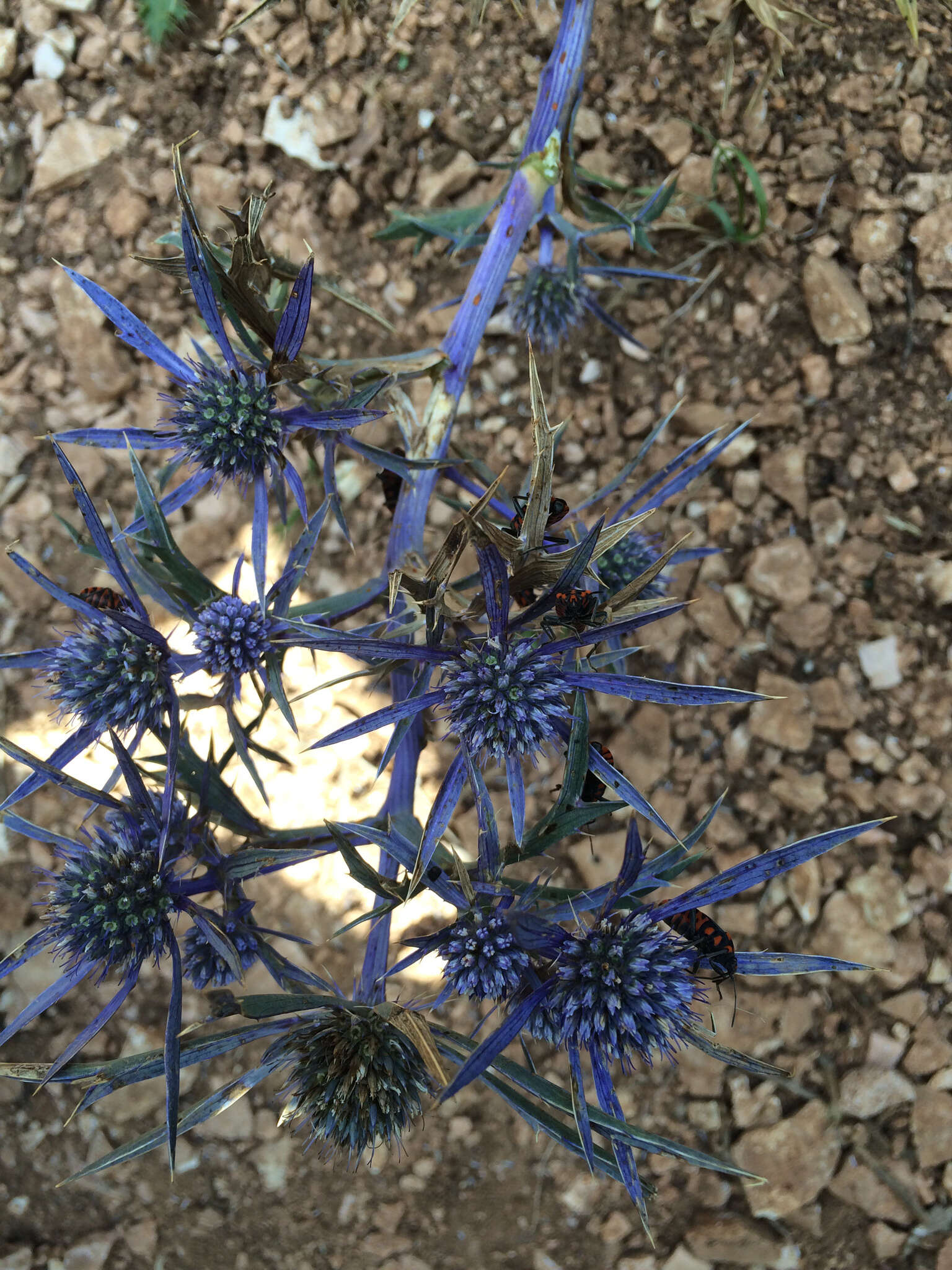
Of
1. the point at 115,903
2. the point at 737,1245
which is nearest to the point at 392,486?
the point at 115,903

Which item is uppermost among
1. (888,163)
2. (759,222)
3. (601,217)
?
(888,163)

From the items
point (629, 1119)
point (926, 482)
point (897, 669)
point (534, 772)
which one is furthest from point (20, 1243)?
point (926, 482)

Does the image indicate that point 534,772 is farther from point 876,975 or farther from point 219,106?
point 219,106

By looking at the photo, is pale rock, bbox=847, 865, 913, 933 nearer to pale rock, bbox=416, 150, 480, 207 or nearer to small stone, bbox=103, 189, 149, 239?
pale rock, bbox=416, 150, 480, 207

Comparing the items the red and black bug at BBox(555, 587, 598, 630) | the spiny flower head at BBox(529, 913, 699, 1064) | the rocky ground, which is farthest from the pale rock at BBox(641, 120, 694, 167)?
the spiny flower head at BBox(529, 913, 699, 1064)

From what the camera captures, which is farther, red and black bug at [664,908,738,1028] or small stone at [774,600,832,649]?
small stone at [774,600,832,649]

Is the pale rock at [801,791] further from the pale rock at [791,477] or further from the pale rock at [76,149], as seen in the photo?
the pale rock at [76,149]
